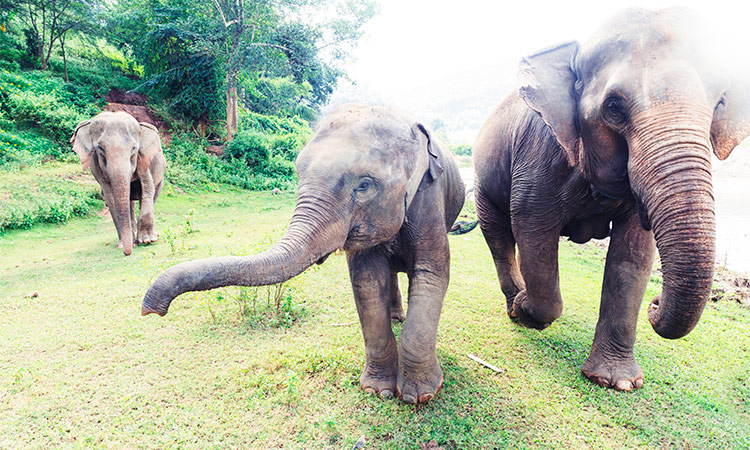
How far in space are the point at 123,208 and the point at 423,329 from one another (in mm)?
5913

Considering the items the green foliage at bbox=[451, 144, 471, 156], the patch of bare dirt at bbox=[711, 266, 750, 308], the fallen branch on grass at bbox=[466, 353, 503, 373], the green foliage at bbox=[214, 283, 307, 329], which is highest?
the patch of bare dirt at bbox=[711, 266, 750, 308]

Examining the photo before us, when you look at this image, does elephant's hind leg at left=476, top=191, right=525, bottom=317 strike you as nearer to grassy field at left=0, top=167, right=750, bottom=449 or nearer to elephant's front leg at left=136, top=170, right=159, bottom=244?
grassy field at left=0, top=167, right=750, bottom=449

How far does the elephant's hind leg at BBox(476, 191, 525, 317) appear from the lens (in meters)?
4.67

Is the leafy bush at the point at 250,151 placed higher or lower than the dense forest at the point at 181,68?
lower

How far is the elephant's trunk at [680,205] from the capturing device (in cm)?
204

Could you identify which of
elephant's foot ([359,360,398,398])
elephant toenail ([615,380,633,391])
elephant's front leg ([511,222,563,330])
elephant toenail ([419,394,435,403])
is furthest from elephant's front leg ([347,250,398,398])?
elephant toenail ([615,380,633,391])

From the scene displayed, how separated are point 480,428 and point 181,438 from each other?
6.54 ft

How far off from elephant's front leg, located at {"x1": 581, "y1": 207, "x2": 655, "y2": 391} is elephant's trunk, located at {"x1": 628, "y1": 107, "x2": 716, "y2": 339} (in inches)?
44.6

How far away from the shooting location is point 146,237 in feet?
27.0

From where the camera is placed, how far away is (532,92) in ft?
9.01

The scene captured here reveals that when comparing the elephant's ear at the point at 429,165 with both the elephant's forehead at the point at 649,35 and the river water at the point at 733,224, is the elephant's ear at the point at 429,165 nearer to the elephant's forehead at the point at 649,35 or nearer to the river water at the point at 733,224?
the elephant's forehead at the point at 649,35

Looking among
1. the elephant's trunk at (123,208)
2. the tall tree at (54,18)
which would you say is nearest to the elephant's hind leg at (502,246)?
the elephant's trunk at (123,208)

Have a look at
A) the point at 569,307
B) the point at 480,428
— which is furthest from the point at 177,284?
the point at 569,307

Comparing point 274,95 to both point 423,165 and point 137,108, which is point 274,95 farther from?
point 423,165
